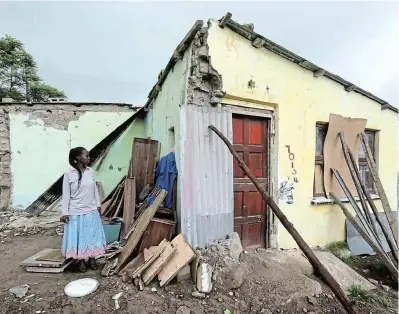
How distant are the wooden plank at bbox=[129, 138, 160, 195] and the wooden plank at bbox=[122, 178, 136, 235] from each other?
→ 9.3 inches

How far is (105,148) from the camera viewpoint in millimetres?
7809

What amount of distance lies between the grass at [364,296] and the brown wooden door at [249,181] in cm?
151

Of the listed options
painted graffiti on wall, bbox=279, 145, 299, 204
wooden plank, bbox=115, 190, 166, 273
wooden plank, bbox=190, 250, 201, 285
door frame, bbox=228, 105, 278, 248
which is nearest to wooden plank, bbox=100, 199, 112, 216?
wooden plank, bbox=115, 190, 166, 273

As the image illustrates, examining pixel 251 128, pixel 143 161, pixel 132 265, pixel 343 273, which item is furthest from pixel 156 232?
pixel 343 273

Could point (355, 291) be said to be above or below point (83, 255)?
below

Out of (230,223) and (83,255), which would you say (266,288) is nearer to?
(230,223)

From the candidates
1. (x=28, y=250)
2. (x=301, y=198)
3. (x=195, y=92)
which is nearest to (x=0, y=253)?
(x=28, y=250)

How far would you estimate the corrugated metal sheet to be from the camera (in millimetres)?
3762

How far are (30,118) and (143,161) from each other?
17.5ft

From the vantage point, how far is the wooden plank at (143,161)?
200 inches

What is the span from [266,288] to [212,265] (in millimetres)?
797

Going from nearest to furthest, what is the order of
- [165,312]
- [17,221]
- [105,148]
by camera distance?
[165,312] → [17,221] → [105,148]

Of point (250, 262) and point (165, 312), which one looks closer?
point (165, 312)

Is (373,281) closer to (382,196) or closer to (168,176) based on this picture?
(382,196)
